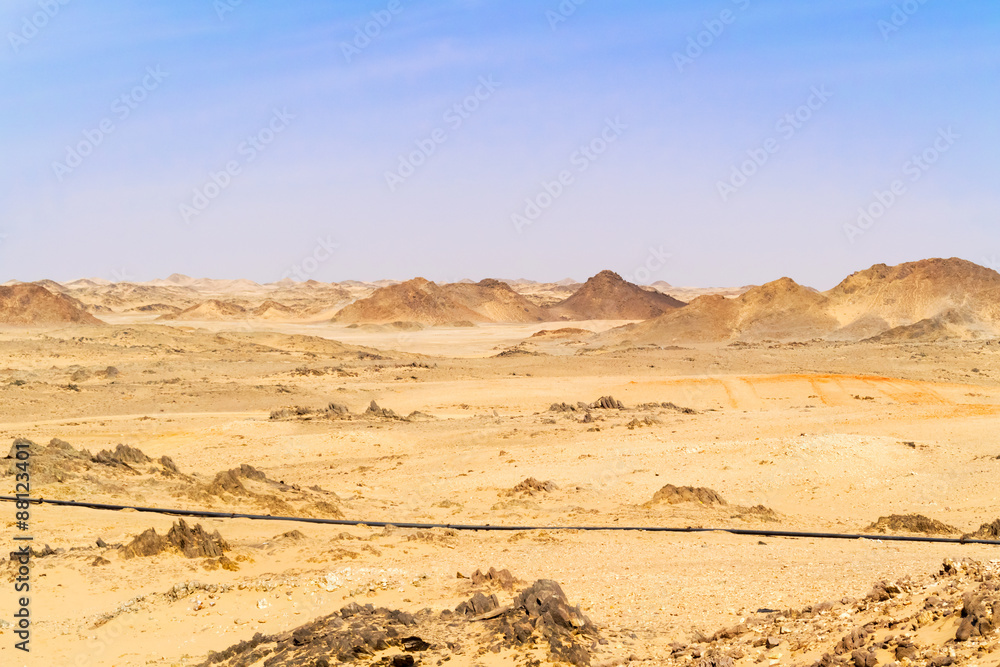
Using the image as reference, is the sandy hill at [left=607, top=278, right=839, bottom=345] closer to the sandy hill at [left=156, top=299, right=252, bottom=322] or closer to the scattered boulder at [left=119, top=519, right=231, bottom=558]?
the sandy hill at [left=156, top=299, right=252, bottom=322]

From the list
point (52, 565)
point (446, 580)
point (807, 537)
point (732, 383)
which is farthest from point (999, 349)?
point (52, 565)

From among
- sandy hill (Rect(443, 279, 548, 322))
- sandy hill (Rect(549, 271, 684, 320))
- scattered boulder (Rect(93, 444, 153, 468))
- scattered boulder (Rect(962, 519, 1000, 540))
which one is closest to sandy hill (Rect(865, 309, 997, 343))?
scattered boulder (Rect(962, 519, 1000, 540))

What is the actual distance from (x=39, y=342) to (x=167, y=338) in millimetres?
8176

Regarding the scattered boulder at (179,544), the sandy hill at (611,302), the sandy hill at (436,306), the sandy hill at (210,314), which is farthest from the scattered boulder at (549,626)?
the sandy hill at (611,302)

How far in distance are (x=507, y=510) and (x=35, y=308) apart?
229 feet

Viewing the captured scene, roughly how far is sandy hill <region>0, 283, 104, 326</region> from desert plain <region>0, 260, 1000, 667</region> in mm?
32184

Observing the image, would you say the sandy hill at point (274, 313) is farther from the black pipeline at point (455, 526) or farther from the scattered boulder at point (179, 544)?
the scattered boulder at point (179, 544)

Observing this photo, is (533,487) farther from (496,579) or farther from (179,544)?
(179,544)

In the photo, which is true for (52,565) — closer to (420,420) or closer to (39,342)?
(420,420)

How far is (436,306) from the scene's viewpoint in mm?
89438

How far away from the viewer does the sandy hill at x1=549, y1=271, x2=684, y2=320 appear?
101m

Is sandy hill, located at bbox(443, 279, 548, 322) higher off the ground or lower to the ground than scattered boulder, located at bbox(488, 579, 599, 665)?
higher

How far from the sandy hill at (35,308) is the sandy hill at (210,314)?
13924 mm

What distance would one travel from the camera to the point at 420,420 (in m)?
25.5
